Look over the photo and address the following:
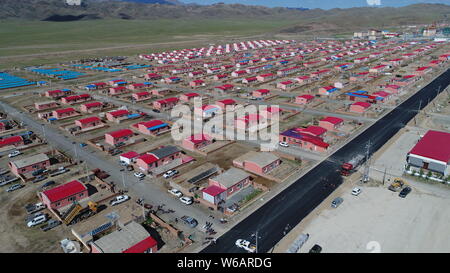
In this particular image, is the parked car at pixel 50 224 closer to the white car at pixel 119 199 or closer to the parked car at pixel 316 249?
the white car at pixel 119 199

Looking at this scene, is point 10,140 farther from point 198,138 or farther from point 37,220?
point 198,138

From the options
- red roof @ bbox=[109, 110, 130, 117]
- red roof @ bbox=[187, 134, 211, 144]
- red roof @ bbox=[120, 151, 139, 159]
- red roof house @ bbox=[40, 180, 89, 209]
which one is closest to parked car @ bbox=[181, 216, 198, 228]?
red roof house @ bbox=[40, 180, 89, 209]

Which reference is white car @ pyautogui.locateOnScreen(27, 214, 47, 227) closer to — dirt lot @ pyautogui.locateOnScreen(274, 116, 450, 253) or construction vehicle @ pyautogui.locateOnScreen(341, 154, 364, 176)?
dirt lot @ pyautogui.locateOnScreen(274, 116, 450, 253)

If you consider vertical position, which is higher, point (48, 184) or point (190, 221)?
point (48, 184)

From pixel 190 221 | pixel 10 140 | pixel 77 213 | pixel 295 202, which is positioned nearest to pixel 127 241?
pixel 190 221

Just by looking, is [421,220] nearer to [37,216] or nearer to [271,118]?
[271,118]
